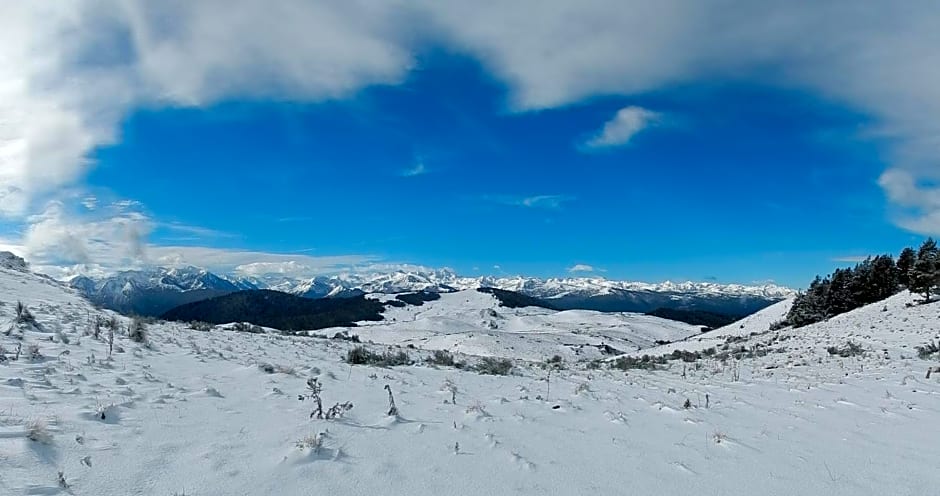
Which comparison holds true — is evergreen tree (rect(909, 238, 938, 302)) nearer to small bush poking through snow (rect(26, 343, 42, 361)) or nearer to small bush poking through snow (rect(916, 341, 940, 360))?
small bush poking through snow (rect(916, 341, 940, 360))

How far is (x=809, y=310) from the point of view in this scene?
197ft

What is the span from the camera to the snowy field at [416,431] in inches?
162

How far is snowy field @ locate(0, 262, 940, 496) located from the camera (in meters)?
4.12

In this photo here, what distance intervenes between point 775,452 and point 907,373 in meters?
11.1

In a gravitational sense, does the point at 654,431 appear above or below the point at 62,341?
below

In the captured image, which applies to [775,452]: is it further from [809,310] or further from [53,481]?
[809,310]

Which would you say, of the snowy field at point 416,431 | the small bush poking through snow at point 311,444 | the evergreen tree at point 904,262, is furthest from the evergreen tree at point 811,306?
the small bush poking through snow at point 311,444

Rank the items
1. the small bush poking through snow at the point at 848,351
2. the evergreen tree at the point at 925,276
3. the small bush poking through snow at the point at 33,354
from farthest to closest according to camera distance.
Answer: the evergreen tree at the point at 925,276 < the small bush poking through snow at the point at 848,351 < the small bush poking through snow at the point at 33,354

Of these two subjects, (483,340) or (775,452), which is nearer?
(775,452)

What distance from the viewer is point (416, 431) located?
19.5ft

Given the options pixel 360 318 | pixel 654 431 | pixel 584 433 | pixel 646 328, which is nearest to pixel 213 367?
pixel 584 433

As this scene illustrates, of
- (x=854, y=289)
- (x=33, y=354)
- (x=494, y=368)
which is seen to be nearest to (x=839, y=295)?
(x=854, y=289)

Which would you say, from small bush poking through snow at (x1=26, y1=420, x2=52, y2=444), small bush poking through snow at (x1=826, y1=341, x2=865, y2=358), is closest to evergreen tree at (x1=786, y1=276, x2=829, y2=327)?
small bush poking through snow at (x1=826, y1=341, x2=865, y2=358)

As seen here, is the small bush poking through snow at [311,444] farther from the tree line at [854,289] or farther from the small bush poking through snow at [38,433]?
the tree line at [854,289]
